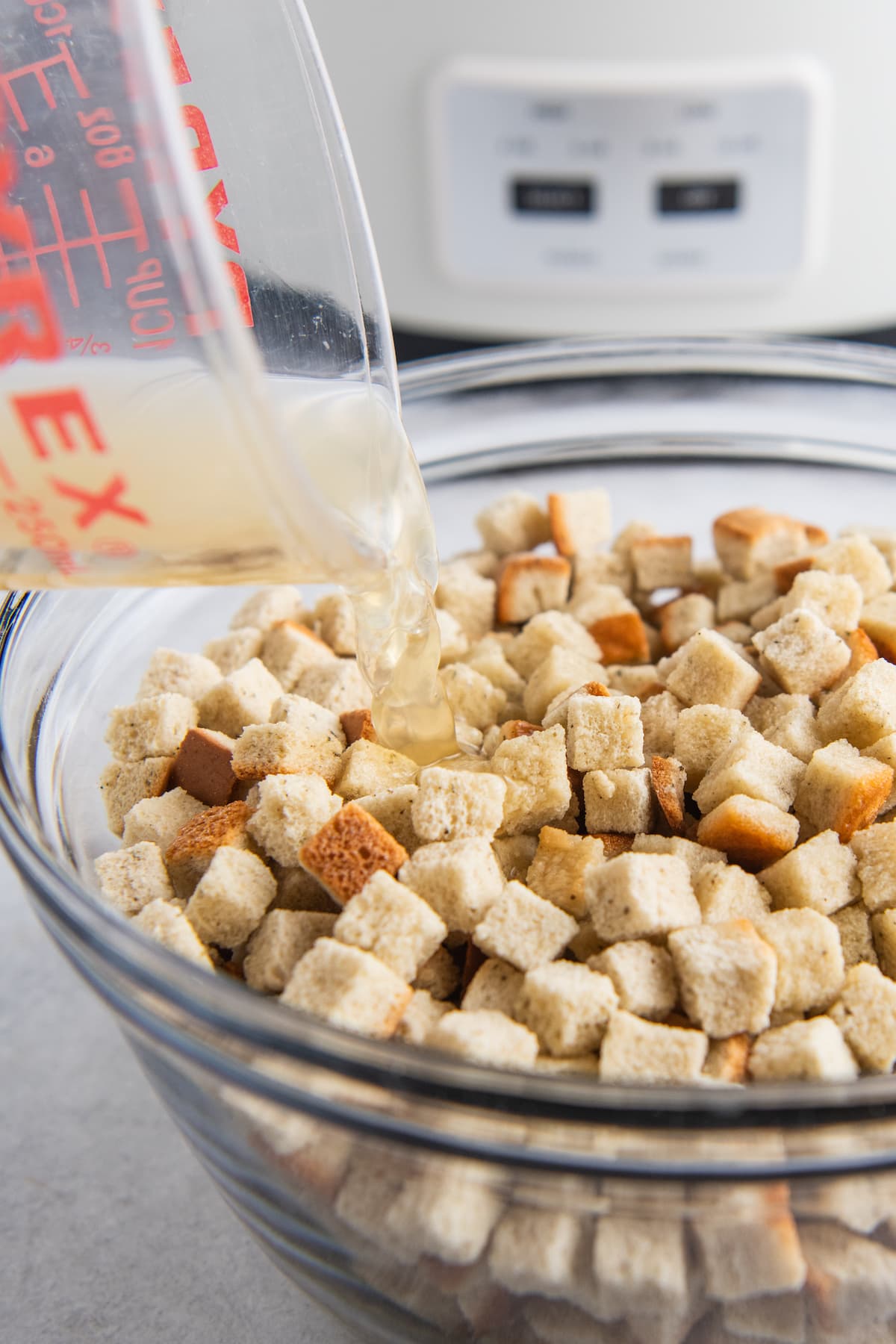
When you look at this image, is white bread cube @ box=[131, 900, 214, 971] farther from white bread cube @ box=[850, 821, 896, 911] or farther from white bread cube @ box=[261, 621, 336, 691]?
white bread cube @ box=[850, 821, 896, 911]

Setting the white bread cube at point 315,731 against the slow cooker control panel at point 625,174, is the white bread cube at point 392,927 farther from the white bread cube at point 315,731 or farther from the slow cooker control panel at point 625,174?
the slow cooker control panel at point 625,174

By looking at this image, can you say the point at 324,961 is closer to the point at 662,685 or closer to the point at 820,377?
the point at 662,685

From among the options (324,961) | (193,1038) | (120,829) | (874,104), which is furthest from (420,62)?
(193,1038)

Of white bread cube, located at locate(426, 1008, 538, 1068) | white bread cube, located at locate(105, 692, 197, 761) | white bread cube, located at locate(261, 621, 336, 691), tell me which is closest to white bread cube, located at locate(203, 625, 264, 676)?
Answer: white bread cube, located at locate(261, 621, 336, 691)

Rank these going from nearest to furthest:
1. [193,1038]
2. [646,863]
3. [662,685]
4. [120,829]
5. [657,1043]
Answer: [193,1038] → [657,1043] → [646,863] → [120,829] → [662,685]

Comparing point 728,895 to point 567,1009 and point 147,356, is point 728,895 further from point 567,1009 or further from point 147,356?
point 147,356

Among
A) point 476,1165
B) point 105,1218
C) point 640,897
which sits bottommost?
point 105,1218

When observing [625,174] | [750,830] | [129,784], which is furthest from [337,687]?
[625,174]

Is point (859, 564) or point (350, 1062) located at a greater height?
point (350, 1062)
